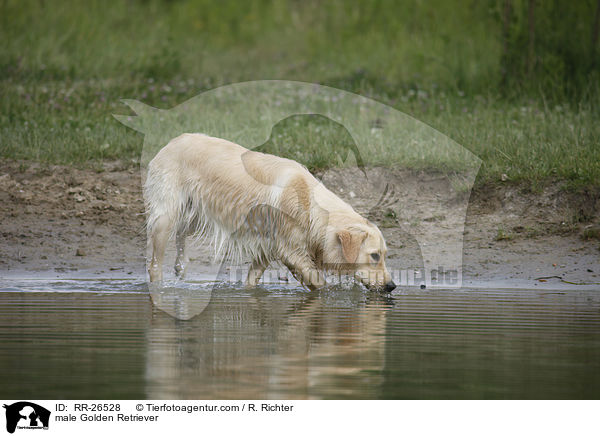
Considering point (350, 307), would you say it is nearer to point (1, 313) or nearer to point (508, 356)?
point (508, 356)

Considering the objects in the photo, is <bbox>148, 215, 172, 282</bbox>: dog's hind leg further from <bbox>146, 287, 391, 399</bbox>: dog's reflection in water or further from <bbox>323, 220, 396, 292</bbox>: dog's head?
<bbox>323, 220, 396, 292</bbox>: dog's head

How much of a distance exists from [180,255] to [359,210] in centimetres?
204

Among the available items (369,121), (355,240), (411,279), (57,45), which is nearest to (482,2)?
(369,121)

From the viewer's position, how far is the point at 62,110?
39.0ft

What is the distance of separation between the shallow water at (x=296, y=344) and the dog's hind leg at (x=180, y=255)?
882mm

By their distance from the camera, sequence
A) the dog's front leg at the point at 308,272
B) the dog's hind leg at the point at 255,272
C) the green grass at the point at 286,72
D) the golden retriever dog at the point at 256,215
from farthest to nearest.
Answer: the green grass at the point at 286,72, the dog's hind leg at the point at 255,272, the dog's front leg at the point at 308,272, the golden retriever dog at the point at 256,215

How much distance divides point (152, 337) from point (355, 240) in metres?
2.28

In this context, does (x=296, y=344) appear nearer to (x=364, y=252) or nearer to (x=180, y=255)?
(x=364, y=252)

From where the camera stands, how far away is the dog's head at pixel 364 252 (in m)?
7.33

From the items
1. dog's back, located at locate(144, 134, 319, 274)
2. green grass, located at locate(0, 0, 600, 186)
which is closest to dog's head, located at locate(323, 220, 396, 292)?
dog's back, located at locate(144, 134, 319, 274)

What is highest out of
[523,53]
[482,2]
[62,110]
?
[482,2]

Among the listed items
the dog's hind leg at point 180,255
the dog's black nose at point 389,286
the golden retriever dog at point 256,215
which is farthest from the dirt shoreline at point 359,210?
the dog's black nose at point 389,286

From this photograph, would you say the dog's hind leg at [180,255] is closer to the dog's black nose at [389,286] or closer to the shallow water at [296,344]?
the shallow water at [296,344]

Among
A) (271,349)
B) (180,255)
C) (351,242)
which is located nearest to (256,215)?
(351,242)
